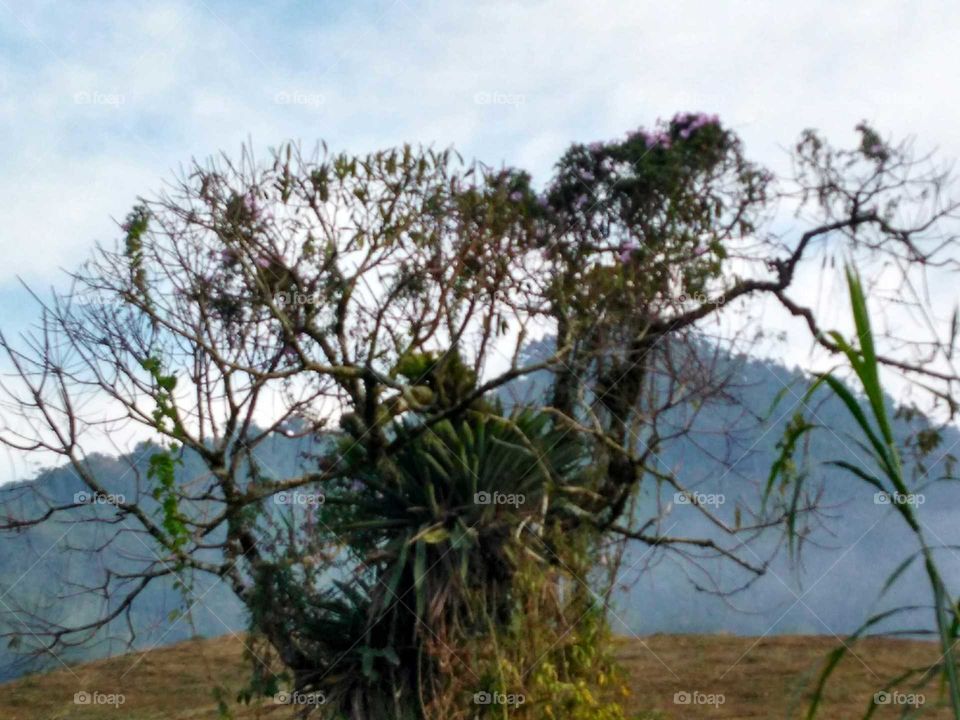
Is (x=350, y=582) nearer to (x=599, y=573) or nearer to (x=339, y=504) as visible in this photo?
(x=339, y=504)

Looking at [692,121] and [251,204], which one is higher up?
[692,121]

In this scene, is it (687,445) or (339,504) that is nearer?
(339,504)

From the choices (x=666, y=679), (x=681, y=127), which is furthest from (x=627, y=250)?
(x=666, y=679)

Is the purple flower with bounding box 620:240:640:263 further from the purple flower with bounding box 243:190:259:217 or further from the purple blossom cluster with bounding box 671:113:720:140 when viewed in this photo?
the purple flower with bounding box 243:190:259:217

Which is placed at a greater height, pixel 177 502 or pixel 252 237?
pixel 252 237

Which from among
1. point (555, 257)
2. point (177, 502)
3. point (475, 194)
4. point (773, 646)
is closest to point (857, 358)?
point (475, 194)

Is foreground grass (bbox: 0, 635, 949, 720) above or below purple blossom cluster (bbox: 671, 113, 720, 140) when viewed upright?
below

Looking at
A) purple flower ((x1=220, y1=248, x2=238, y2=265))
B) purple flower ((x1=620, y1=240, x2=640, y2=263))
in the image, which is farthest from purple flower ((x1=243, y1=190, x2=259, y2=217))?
purple flower ((x1=620, y1=240, x2=640, y2=263))

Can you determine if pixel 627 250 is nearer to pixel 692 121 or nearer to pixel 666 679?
pixel 692 121

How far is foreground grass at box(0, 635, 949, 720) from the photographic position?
9938 mm

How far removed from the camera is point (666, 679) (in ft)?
35.7

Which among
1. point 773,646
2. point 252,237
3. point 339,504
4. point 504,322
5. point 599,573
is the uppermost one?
point 252,237

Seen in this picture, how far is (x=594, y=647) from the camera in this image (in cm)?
773

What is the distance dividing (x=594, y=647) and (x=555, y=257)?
297 centimetres
